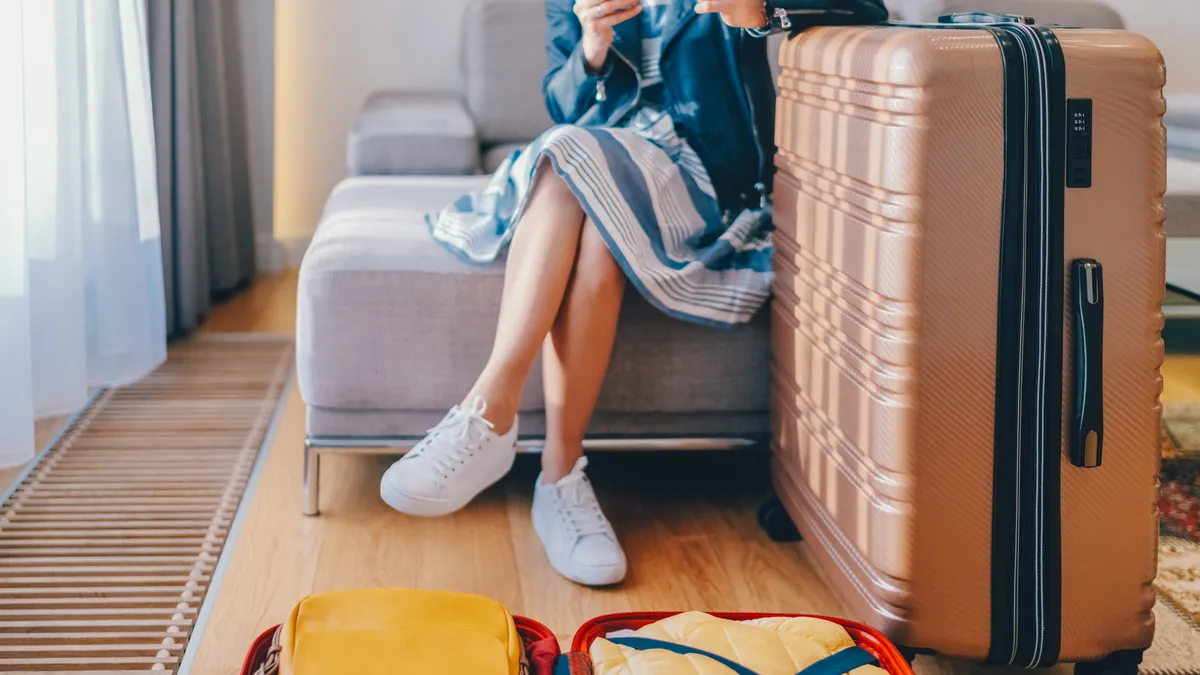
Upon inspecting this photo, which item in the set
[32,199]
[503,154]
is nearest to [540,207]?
[32,199]

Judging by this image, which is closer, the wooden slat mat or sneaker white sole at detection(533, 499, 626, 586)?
the wooden slat mat

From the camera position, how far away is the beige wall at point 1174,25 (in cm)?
294

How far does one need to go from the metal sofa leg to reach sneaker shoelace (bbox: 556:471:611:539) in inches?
12.5

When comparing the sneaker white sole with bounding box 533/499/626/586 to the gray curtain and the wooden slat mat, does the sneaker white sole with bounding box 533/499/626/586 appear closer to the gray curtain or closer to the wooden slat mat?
the wooden slat mat

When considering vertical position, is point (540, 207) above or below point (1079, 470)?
above

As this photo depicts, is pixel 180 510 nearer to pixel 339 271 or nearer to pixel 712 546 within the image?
pixel 339 271

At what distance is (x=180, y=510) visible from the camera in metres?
1.50

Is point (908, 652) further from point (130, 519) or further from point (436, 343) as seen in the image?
point (130, 519)

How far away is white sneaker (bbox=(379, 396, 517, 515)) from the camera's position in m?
1.23

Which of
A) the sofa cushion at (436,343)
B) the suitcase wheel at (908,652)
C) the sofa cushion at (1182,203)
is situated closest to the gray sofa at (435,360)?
the sofa cushion at (436,343)

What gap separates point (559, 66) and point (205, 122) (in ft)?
4.24

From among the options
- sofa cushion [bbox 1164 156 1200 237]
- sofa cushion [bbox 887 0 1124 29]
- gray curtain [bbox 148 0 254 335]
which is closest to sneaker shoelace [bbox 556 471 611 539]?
sofa cushion [bbox 1164 156 1200 237]

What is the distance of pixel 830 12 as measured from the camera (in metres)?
1.19

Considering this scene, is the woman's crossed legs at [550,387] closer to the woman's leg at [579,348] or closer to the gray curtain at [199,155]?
the woman's leg at [579,348]
